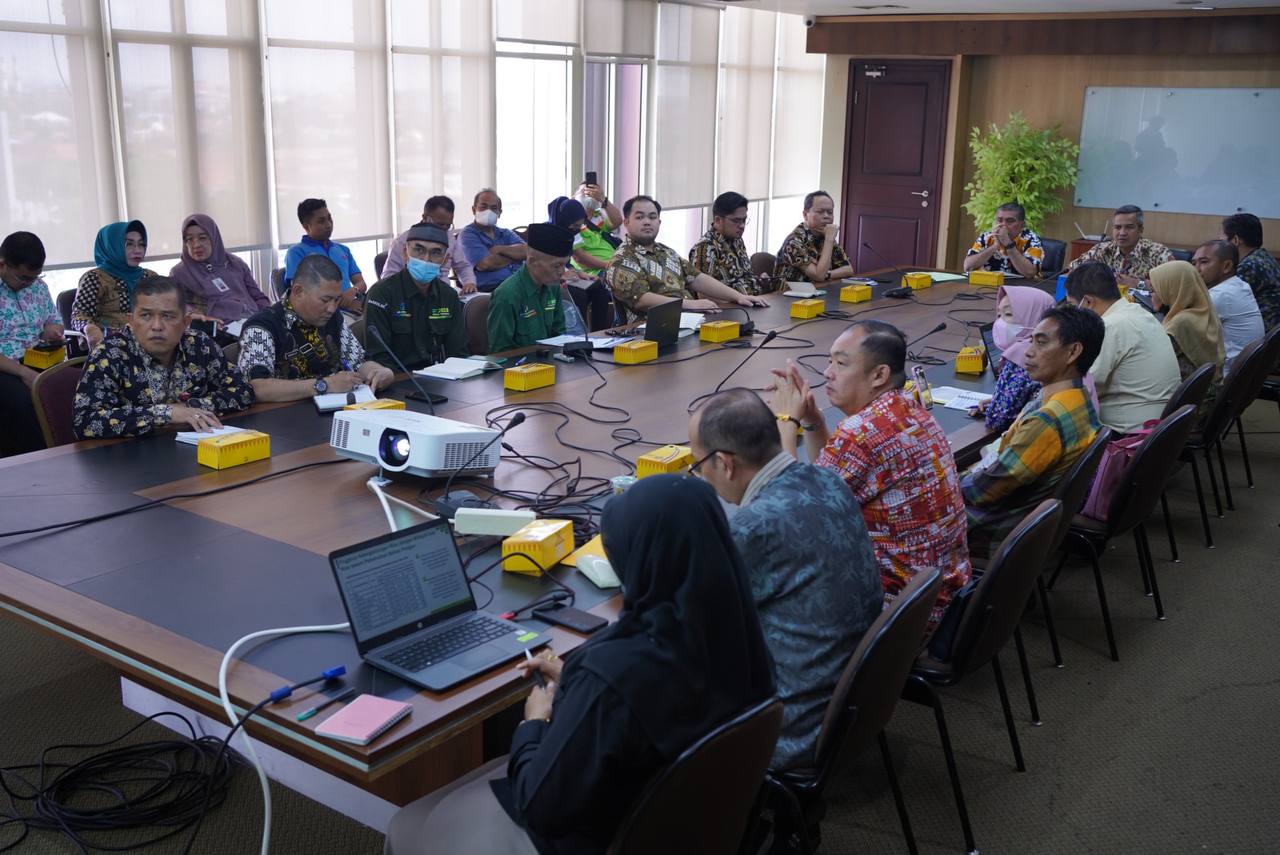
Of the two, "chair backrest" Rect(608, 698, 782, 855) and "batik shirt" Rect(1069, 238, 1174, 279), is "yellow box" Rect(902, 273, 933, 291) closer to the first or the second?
"batik shirt" Rect(1069, 238, 1174, 279)

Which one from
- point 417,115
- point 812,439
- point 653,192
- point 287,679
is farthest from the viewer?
point 653,192

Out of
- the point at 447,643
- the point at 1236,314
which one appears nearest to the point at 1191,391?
the point at 1236,314

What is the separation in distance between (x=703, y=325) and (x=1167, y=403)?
1.89m

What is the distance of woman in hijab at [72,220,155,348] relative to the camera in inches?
207

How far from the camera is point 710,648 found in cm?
156

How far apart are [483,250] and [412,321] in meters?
2.89

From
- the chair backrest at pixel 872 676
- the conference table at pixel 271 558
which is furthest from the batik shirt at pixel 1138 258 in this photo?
the chair backrest at pixel 872 676

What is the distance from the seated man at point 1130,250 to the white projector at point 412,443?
4.84 m

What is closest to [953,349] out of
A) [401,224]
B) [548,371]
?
[548,371]

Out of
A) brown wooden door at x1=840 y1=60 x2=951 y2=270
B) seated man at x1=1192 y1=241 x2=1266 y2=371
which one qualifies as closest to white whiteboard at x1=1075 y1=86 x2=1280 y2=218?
brown wooden door at x1=840 y1=60 x2=951 y2=270

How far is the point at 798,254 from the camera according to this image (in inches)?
266

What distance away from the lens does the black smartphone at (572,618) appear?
81.4 inches

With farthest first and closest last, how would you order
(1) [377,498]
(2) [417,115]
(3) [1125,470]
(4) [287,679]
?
(2) [417,115], (3) [1125,470], (1) [377,498], (4) [287,679]

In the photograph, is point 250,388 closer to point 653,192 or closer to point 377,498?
point 377,498
